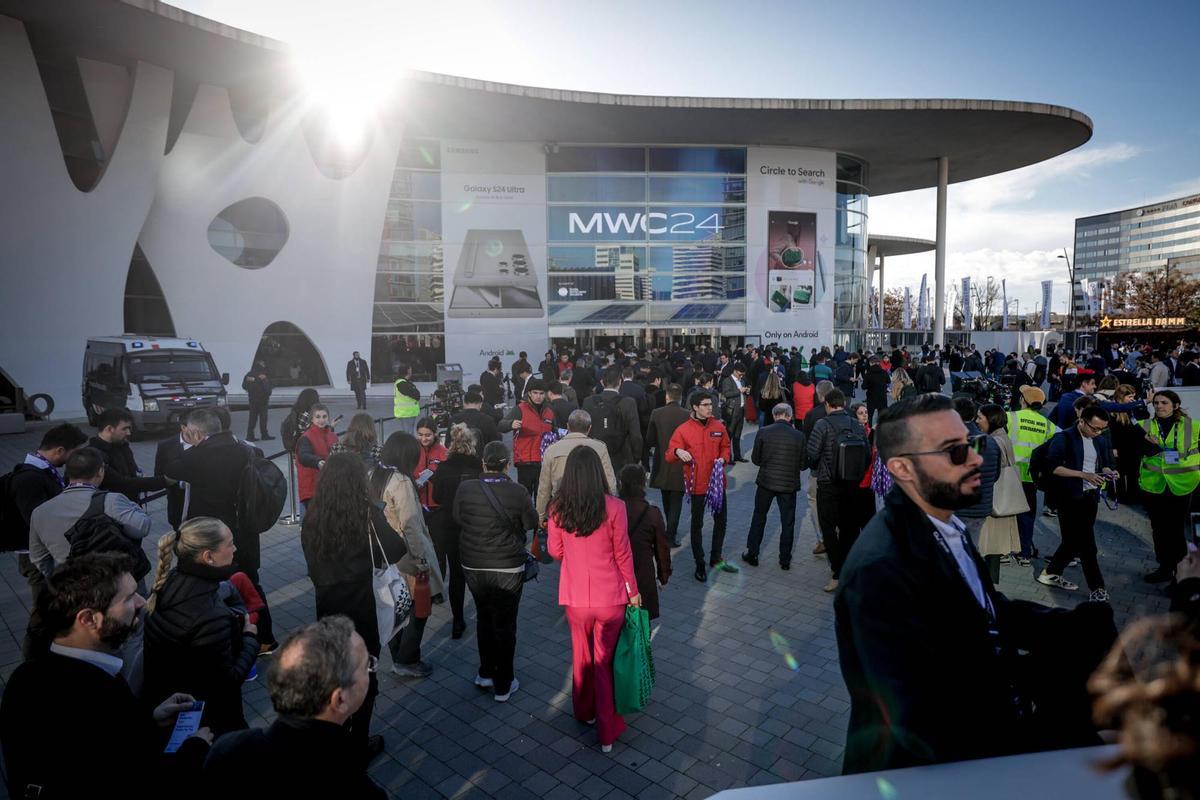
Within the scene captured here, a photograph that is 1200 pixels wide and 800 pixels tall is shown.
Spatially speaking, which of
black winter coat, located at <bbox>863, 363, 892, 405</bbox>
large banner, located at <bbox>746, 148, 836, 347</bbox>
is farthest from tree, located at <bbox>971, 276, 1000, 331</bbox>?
black winter coat, located at <bbox>863, 363, 892, 405</bbox>

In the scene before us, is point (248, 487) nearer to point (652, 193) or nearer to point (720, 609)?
point (720, 609)

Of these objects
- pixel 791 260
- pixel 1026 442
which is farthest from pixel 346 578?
pixel 791 260

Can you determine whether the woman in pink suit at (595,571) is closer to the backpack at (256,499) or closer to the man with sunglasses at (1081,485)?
the backpack at (256,499)

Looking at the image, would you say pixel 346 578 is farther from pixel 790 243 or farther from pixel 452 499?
pixel 790 243

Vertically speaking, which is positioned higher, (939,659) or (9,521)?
(939,659)

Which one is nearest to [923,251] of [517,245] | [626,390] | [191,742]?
[517,245]

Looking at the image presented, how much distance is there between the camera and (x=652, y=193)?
28.4 m

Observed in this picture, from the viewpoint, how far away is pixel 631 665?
13.2 feet

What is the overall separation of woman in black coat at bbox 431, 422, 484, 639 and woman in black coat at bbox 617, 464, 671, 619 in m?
1.34

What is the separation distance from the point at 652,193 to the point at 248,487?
25680mm

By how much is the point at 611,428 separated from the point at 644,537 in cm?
374

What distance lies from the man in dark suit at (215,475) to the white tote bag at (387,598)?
131 cm

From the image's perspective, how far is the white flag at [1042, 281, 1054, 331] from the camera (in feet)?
130

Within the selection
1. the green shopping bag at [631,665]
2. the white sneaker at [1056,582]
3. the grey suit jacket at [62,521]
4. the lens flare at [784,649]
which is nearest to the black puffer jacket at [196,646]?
the grey suit jacket at [62,521]
